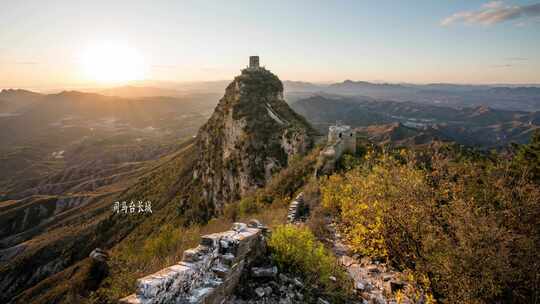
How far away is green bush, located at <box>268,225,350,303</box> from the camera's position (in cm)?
756

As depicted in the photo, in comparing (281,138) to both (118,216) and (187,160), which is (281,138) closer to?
(187,160)

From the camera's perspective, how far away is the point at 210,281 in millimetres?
6148

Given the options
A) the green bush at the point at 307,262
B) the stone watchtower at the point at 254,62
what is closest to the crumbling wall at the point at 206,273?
the green bush at the point at 307,262

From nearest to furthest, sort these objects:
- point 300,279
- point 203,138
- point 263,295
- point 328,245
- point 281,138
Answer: point 263,295 → point 300,279 → point 328,245 → point 281,138 → point 203,138

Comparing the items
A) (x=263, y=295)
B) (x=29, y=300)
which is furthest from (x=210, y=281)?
(x=29, y=300)

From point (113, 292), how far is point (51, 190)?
185 metres

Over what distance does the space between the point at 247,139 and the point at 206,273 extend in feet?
136

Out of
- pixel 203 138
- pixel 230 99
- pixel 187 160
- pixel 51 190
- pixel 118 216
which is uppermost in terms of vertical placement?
pixel 230 99

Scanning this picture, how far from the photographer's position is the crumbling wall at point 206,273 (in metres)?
5.06

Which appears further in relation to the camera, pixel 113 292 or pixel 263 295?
pixel 113 292

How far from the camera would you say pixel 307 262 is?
7.80 metres
